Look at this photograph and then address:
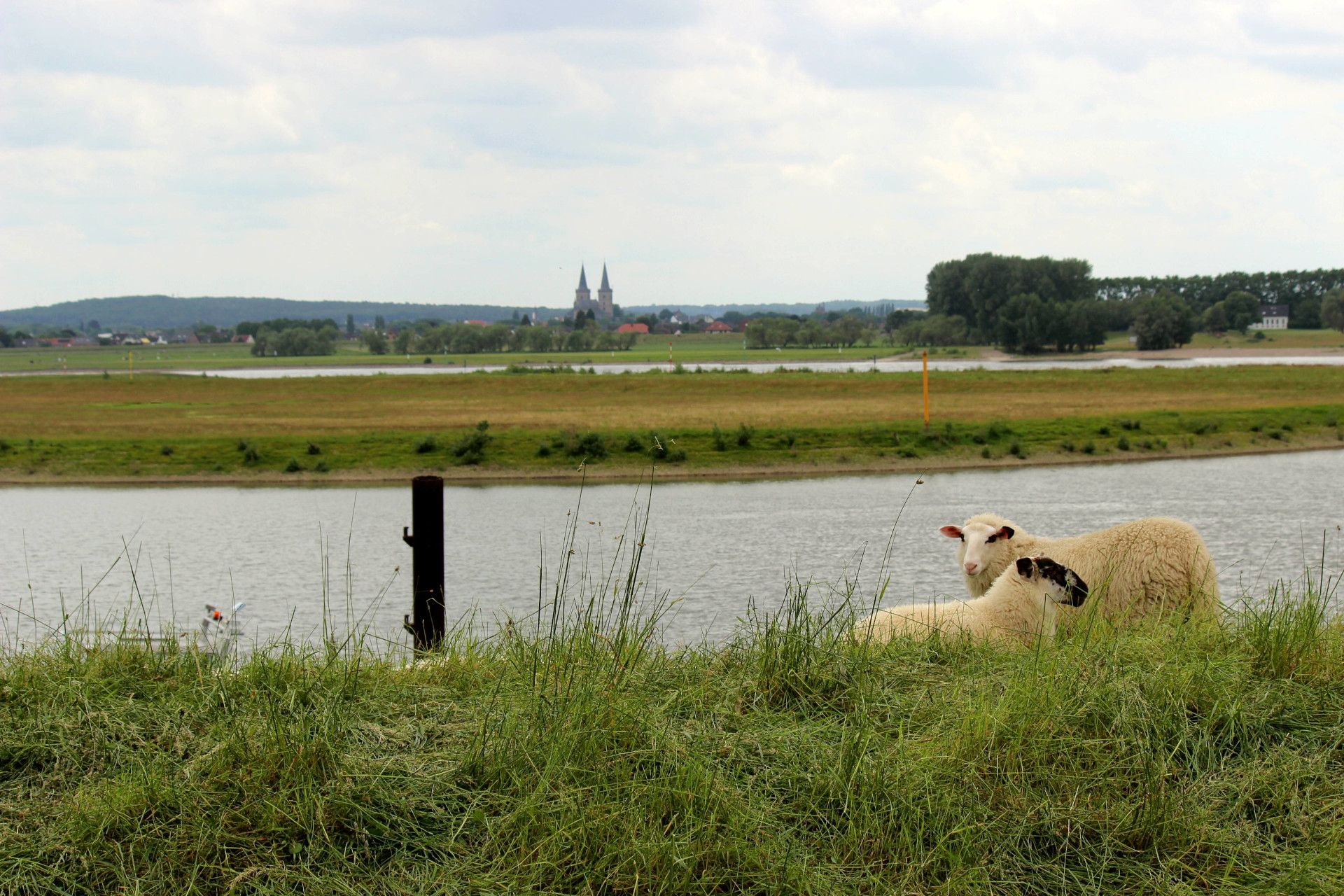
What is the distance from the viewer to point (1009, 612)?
7590mm

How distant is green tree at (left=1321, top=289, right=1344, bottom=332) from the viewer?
154 meters

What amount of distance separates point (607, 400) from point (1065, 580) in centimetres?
4977

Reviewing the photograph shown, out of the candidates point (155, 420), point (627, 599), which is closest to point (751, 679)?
point (627, 599)

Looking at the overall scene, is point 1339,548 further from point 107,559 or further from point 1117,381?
point 1117,381

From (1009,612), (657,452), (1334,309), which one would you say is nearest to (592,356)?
(1334,309)

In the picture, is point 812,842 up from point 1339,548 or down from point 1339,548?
up

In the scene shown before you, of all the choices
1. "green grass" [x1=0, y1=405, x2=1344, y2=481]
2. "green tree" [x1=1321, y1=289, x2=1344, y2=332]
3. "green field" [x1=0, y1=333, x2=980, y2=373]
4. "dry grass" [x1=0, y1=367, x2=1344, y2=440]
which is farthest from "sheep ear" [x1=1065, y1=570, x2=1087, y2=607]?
"green tree" [x1=1321, y1=289, x2=1344, y2=332]

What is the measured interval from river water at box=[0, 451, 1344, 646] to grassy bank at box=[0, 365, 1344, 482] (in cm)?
252

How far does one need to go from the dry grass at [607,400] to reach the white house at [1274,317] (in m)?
123

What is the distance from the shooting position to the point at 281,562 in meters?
20.2

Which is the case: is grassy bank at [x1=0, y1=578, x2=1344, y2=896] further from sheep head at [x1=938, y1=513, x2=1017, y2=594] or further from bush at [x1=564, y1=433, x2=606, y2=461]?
bush at [x1=564, y1=433, x2=606, y2=461]

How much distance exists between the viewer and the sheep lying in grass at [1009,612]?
711 centimetres

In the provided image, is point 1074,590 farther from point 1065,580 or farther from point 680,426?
point 680,426

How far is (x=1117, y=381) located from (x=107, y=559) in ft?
169
